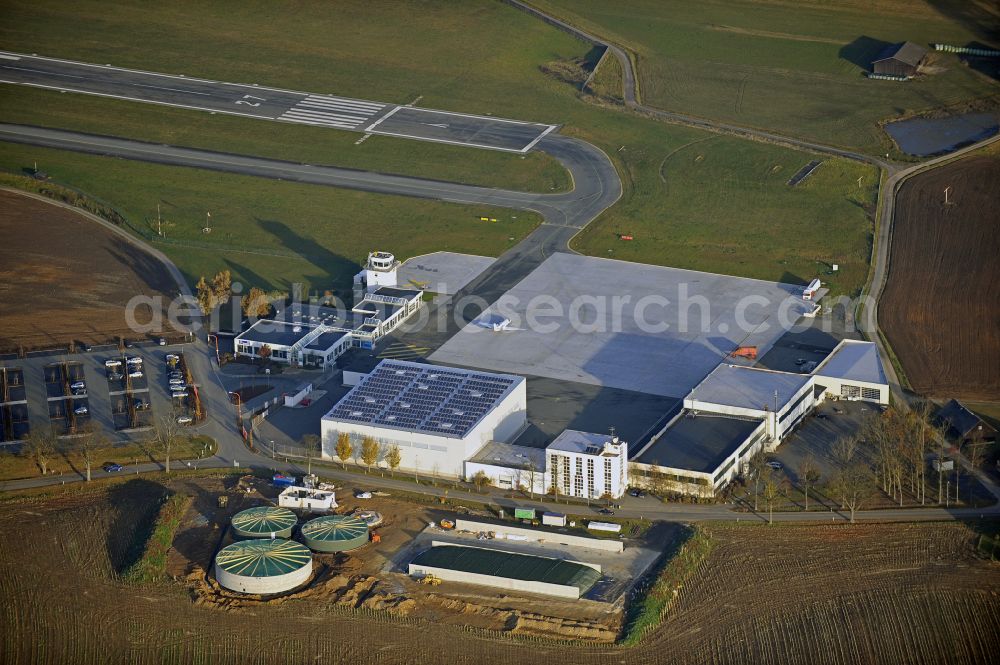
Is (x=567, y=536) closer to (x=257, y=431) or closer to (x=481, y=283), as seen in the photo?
(x=257, y=431)

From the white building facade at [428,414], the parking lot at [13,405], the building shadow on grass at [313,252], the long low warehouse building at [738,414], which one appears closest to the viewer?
the long low warehouse building at [738,414]

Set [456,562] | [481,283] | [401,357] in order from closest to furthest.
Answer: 1. [456,562]
2. [401,357]
3. [481,283]

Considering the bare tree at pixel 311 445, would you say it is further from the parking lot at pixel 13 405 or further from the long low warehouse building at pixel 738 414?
the long low warehouse building at pixel 738 414

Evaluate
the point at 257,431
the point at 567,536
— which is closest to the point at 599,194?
the point at 257,431

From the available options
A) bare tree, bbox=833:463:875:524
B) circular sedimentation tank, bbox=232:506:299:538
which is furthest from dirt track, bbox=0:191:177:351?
bare tree, bbox=833:463:875:524

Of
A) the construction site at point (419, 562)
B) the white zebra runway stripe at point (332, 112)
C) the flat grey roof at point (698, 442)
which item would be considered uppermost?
the white zebra runway stripe at point (332, 112)

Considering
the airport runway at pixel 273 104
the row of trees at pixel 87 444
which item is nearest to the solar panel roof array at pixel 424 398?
the row of trees at pixel 87 444

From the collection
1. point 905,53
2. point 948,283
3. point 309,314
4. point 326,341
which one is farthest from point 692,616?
point 905,53
